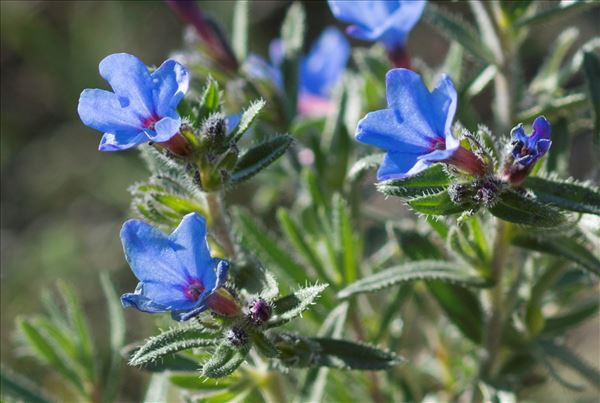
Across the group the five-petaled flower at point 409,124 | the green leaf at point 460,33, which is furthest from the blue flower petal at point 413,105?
the green leaf at point 460,33

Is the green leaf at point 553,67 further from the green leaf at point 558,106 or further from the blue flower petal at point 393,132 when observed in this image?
the blue flower petal at point 393,132

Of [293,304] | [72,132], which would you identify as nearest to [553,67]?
[293,304]

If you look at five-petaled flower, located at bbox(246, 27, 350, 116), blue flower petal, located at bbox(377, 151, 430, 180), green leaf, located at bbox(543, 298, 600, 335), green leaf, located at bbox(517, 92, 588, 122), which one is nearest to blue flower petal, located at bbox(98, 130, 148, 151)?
blue flower petal, located at bbox(377, 151, 430, 180)

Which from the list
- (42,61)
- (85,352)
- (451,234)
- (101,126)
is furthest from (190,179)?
(42,61)

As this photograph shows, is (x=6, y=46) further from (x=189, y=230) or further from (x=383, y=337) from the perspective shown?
(x=189, y=230)

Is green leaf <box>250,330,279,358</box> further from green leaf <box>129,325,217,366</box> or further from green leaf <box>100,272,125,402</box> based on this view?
green leaf <box>100,272,125,402</box>

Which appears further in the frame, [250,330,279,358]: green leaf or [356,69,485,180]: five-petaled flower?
[250,330,279,358]: green leaf
